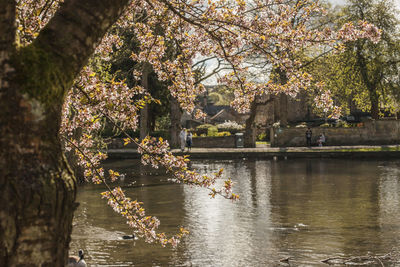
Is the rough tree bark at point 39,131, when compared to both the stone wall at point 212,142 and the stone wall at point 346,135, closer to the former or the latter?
the stone wall at point 346,135

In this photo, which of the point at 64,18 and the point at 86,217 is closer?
the point at 64,18

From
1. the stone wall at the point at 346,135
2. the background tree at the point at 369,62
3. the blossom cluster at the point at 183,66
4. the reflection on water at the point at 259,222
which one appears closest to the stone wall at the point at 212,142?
the stone wall at the point at 346,135

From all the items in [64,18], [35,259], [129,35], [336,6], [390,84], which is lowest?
[35,259]

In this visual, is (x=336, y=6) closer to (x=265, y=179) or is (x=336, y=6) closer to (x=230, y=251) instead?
(x=265, y=179)

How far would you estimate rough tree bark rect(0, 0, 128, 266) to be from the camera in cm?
306

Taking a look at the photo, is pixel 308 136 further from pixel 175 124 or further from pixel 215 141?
pixel 175 124

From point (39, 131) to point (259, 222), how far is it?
1078cm

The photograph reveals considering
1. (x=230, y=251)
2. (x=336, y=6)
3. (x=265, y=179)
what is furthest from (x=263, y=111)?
(x=230, y=251)

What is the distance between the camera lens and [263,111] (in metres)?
84.0

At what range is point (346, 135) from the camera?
138ft

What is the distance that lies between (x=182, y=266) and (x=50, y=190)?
689 cm

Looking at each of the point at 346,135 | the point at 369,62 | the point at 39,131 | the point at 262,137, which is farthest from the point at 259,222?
the point at 262,137

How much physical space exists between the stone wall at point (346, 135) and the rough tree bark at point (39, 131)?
3843 cm

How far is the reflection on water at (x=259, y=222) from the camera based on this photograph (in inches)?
409
